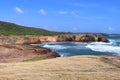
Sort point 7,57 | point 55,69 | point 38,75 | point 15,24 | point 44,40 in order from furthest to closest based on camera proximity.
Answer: point 15,24, point 44,40, point 7,57, point 55,69, point 38,75

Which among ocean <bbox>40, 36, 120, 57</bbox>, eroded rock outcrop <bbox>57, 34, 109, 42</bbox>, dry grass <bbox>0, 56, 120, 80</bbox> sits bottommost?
ocean <bbox>40, 36, 120, 57</bbox>

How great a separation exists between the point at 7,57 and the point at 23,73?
17152 mm

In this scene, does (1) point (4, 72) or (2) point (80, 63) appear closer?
(1) point (4, 72)

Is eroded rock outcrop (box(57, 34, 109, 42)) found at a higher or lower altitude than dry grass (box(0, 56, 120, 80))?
higher

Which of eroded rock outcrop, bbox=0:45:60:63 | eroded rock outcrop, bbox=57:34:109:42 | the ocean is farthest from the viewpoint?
eroded rock outcrop, bbox=57:34:109:42

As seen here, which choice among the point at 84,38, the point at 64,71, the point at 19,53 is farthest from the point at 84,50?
the point at 64,71

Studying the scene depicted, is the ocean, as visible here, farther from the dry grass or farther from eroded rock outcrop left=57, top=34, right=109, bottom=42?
the dry grass

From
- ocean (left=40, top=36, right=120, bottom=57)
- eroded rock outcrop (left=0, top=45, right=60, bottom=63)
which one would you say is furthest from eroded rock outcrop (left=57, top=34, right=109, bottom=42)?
eroded rock outcrop (left=0, top=45, right=60, bottom=63)

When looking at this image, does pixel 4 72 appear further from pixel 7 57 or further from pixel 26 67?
pixel 7 57

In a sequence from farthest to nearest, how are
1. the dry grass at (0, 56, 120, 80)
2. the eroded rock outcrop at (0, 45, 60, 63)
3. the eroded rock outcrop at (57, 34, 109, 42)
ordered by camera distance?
the eroded rock outcrop at (57, 34, 109, 42)
the eroded rock outcrop at (0, 45, 60, 63)
the dry grass at (0, 56, 120, 80)

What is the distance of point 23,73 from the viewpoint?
66.4 feet

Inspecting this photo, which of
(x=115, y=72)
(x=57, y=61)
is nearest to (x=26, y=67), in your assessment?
(x=57, y=61)

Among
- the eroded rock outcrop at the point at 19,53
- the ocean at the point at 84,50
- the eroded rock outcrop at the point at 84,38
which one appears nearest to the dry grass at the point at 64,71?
the eroded rock outcrop at the point at 19,53

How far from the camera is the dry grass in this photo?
64.7 ft
